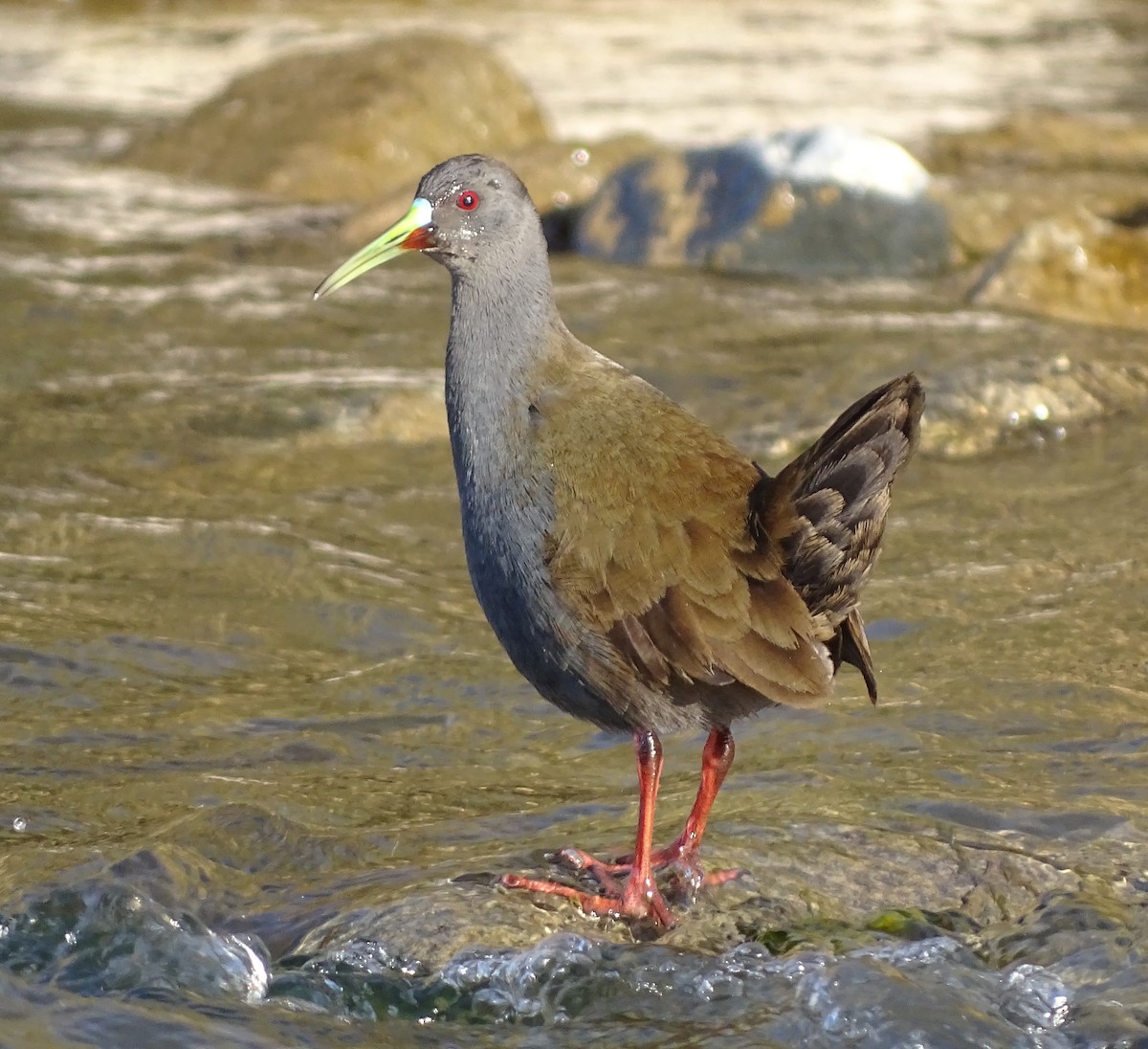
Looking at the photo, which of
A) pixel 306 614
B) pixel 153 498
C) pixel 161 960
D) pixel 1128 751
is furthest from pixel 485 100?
pixel 161 960

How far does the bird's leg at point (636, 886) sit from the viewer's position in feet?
14.6

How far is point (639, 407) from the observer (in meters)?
4.69

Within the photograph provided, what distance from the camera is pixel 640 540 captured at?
4.44 meters

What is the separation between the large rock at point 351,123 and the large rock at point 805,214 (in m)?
2.59

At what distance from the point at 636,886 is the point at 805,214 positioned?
7785 mm

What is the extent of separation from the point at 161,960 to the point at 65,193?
1004 centimetres

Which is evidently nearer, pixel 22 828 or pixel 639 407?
pixel 639 407

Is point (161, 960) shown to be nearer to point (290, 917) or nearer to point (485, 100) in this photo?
point (290, 917)

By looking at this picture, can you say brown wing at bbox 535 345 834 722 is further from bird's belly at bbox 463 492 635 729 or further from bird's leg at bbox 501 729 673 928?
bird's leg at bbox 501 729 673 928

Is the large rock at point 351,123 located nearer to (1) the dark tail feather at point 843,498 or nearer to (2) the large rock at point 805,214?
(2) the large rock at point 805,214

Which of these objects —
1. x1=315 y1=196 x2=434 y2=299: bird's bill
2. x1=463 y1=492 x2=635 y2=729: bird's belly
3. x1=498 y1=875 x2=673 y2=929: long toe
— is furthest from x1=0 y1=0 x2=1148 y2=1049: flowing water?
x1=315 y1=196 x2=434 y2=299: bird's bill

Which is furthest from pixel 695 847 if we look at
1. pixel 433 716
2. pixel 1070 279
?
pixel 1070 279

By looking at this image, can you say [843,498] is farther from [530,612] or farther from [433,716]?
[433,716]

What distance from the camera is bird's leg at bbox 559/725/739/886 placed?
4.61 m
